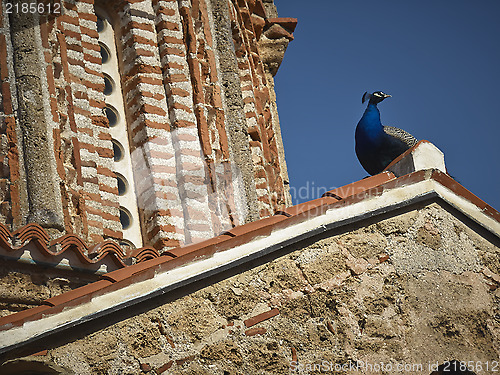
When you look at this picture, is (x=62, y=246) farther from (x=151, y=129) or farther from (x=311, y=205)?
(x=151, y=129)

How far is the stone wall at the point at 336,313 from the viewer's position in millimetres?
5438

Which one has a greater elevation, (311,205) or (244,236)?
(311,205)

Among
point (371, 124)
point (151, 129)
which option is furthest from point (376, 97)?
point (151, 129)

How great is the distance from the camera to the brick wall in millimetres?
8859

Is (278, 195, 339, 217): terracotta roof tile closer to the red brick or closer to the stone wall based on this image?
the stone wall

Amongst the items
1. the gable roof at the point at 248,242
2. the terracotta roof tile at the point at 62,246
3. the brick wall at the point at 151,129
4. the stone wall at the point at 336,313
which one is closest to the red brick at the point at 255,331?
the stone wall at the point at 336,313

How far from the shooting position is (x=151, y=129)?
33.5ft

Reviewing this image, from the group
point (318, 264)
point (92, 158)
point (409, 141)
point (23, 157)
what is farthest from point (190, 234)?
point (318, 264)

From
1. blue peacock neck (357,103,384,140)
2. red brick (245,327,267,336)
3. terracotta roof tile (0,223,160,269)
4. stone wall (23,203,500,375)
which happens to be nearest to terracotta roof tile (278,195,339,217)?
stone wall (23,203,500,375)

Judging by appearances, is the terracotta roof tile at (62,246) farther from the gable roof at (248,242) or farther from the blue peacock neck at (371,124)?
the blue peacock neck at (371,124)

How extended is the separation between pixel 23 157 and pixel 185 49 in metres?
2.77

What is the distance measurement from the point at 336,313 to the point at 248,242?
26.1 inches

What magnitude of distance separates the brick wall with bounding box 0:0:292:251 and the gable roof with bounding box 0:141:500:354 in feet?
9.93

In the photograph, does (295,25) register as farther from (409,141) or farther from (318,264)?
(318,264)
